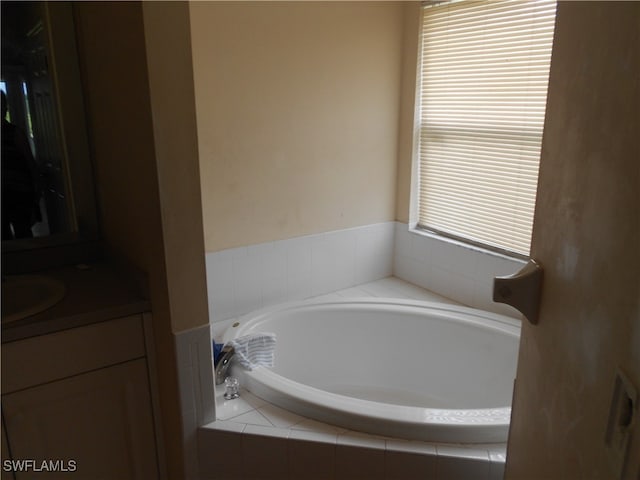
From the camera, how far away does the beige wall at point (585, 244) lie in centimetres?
50

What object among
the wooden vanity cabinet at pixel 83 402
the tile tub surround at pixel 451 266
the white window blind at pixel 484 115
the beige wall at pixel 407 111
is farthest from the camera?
the beige wall at pixel 407 111

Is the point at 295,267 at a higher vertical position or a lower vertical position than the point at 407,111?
lower

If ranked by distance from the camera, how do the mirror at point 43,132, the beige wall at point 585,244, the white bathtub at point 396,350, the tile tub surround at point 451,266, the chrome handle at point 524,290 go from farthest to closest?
1. the tile tub surround at point 451,266
2. the white bathtub at point 396,350
3. the mirror at point 43,132
4. the chrome handle at point 524,290
5. the beige wall at point 585,244

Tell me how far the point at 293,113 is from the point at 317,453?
4.95ft

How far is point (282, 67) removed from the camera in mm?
2209

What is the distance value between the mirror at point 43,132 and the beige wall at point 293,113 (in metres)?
0.53

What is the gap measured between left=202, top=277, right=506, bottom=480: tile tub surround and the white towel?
0.92 feet

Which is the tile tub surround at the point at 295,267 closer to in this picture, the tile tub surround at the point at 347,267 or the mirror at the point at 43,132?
the tile tub surround at the point at 347,267

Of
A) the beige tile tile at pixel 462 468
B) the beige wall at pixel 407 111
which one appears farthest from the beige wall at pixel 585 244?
the beige wall at pixel 407 111

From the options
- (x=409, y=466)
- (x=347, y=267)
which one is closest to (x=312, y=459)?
(x=409, y=466)

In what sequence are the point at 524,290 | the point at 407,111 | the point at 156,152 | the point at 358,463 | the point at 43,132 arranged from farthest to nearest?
the point at 407,111, the point at 43,132, the point at 358,463, the point at 156,152, the point at 524,290

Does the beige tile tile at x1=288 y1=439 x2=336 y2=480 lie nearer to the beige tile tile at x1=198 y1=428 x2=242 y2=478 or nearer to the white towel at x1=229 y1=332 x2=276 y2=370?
the beige tile tile at x1=198 y1=428 x2=242 y2=478

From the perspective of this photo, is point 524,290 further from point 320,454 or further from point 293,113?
point 293,113

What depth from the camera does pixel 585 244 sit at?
24.3 inches
